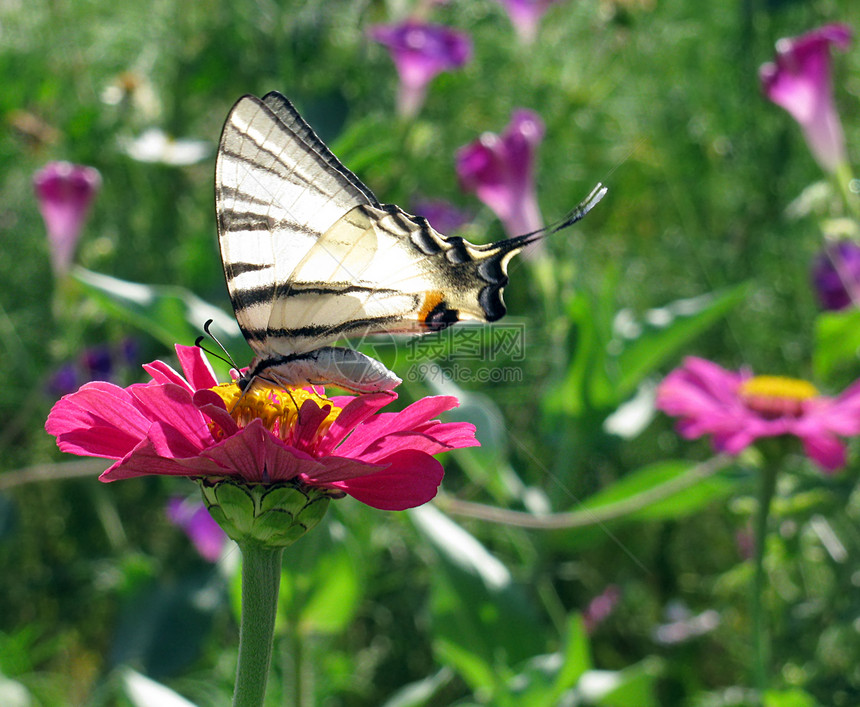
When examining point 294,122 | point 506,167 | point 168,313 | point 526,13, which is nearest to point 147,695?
point 168,313

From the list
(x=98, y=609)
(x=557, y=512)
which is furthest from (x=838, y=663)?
(x=98, y=609)

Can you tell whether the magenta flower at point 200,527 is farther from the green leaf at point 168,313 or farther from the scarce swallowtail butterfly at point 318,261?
the scarce swallowtail butterfly at point 318,261

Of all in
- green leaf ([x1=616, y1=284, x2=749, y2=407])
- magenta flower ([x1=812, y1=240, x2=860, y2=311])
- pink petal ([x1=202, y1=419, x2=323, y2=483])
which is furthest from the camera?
→ magenta flower ([x1=812, y1=240, x2=860, y2=311])

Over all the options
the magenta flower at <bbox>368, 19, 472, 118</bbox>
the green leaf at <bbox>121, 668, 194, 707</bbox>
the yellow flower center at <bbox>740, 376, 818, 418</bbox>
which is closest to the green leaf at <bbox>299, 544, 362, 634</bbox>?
the green leaf at <bbox>121, 668, 194, 707</bbox>

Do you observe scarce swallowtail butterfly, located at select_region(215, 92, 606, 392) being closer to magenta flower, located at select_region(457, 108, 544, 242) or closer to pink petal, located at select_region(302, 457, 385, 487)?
pink petal, located at select_region(302, 457, 385, 487)

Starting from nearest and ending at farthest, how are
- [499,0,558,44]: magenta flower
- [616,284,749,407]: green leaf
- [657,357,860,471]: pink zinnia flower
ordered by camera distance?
1. [657,357,860,471]: pink zinnia flower
2. [616,284,749,407]: green leaf
3. [499,0,558,44]: magenta flower

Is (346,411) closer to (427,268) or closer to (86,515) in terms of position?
(427,268)

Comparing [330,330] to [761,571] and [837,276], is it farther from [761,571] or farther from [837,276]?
[837,276]
